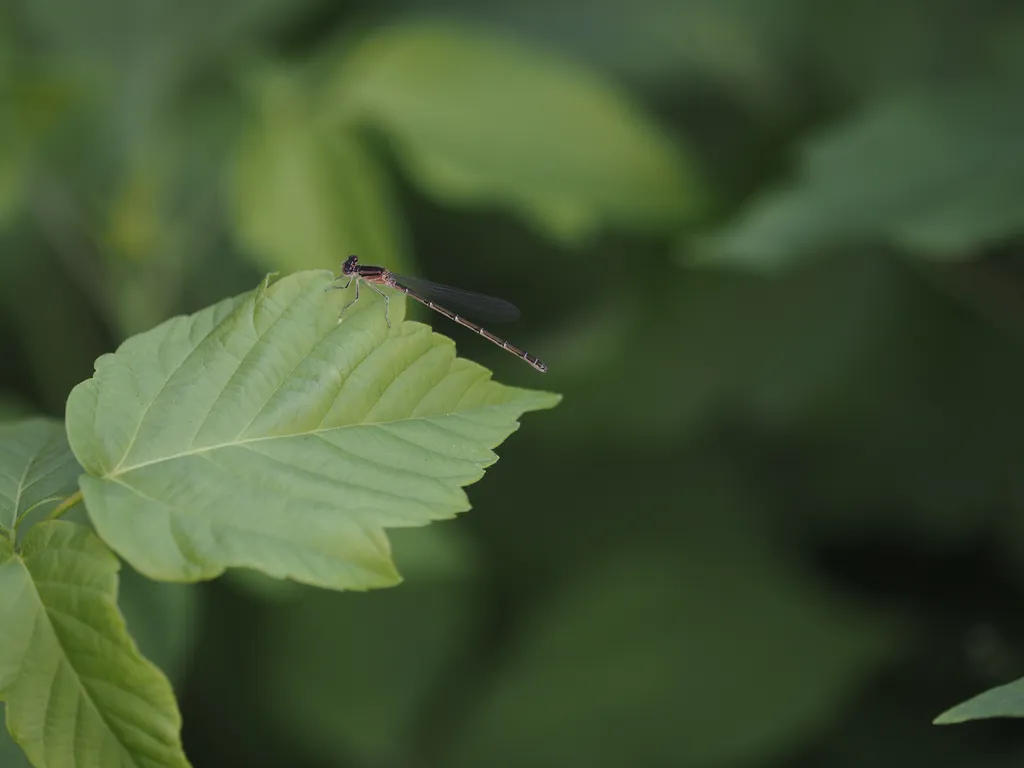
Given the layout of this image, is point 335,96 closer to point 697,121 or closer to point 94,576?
point 697,121

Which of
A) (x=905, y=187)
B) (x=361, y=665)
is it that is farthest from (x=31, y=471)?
(x=361, y=665)

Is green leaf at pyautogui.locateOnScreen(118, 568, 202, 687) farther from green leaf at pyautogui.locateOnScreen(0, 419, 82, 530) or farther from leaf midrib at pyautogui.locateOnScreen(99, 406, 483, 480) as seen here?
leaf midrib at pyautogui.locateOnScreen(99, 406, 483, 480)

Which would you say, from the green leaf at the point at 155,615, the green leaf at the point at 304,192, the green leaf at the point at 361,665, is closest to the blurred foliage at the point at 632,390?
the green leaf at the point at 361,665

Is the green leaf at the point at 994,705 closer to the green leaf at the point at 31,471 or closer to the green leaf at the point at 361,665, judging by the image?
the green leaf at the point at 31,471

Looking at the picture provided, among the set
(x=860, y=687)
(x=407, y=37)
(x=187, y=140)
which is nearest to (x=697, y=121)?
(x=407, y=37)

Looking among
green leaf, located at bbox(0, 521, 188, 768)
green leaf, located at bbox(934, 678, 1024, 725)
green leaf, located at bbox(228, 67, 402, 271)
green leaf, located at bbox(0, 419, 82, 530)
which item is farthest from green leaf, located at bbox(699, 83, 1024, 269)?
green leaf, located at bbox(0, 521, 188, 768)

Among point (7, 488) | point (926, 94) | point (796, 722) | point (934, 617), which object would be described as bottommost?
point (796, 722)
